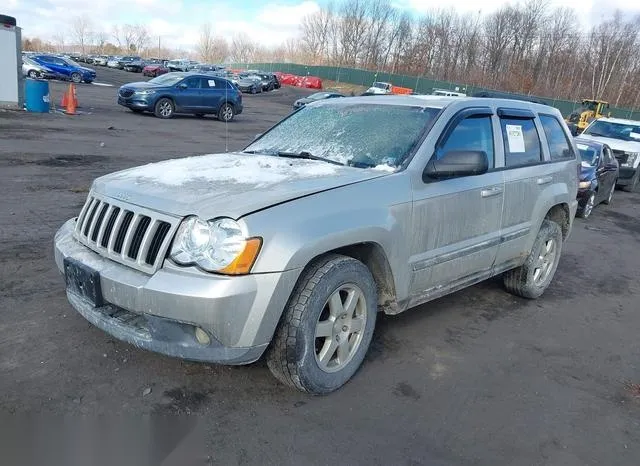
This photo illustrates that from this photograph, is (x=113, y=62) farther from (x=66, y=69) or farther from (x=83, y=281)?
(x=83, y=281)

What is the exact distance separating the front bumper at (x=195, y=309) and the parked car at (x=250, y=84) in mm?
44990

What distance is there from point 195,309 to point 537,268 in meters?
3.82

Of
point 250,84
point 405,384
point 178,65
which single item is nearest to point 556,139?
point 405,384

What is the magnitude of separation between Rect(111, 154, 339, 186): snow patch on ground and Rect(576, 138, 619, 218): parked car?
7844mm

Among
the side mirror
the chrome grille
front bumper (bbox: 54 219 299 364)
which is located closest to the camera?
front bumper (bbox: 54 219 299 364)

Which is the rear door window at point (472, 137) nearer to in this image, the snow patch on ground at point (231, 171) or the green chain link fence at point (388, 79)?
the snow patch on ground at point (231, 171)

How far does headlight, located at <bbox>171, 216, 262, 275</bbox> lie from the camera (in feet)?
8.97

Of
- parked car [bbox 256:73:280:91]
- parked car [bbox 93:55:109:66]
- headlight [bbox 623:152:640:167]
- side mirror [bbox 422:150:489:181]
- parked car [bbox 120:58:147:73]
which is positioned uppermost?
parked car [bbox 93:55:109:66]

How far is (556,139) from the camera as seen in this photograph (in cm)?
537

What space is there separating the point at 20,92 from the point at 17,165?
390 inches

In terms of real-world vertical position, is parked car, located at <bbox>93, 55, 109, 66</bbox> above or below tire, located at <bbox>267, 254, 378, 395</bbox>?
above

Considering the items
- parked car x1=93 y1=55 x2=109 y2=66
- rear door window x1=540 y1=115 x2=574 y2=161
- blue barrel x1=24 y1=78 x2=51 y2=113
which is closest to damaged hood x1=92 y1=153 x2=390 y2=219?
rear door window x1=540 y1=115 x2=574 y2=161

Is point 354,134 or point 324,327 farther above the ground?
point 354,134

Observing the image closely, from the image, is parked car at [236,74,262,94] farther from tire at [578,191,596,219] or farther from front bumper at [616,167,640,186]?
tire at [578,191,596,219]
